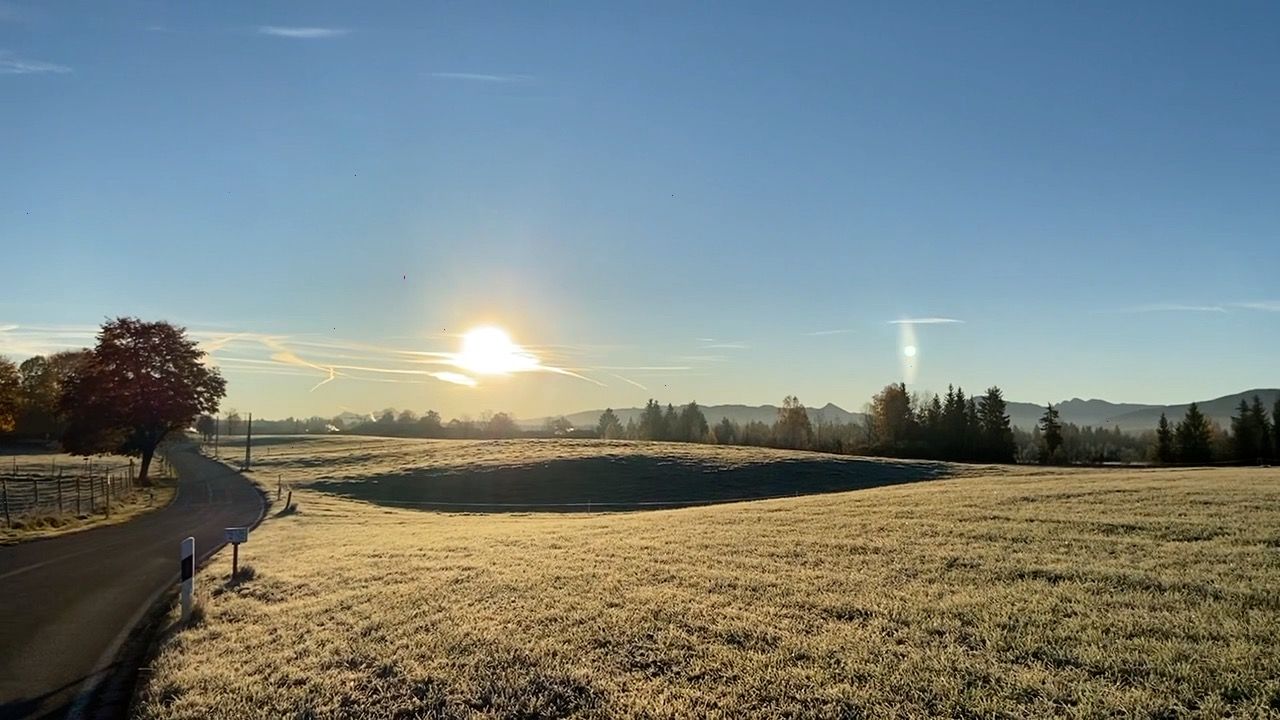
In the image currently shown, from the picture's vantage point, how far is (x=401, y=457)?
260 feet

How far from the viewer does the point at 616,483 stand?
5841cm

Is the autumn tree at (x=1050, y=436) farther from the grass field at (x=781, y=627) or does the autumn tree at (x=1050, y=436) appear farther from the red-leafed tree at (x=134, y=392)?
the red-leafed tree at (x=134, y=392)

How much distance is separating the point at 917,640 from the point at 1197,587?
4780 mm

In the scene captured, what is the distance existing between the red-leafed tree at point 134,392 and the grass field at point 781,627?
167ft

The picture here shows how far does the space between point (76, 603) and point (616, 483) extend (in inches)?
1792

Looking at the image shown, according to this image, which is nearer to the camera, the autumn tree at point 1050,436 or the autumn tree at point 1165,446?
the autumn tree at point 1165,446

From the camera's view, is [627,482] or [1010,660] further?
[627,482]

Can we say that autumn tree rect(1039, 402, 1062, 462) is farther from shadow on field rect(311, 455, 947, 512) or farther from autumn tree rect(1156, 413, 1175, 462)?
shadow on field rect(311, 455, 947, 512)

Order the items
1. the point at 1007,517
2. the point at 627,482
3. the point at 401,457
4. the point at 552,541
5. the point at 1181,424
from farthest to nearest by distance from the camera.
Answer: the point at 1181,424, the point at 401,457, the point at 627,482, the point at 552,541, the point at 1007,517

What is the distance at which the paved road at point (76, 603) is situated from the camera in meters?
9.04

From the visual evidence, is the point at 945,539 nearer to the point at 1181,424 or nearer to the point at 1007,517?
the point at 1007,517

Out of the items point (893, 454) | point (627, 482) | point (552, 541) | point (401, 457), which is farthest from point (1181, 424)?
point (552, 541)

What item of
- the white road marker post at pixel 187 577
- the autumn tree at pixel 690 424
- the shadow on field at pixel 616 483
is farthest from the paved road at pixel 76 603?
the autumn tree at pixel 690 424

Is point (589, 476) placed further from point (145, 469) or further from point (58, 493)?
point (145, 469)
